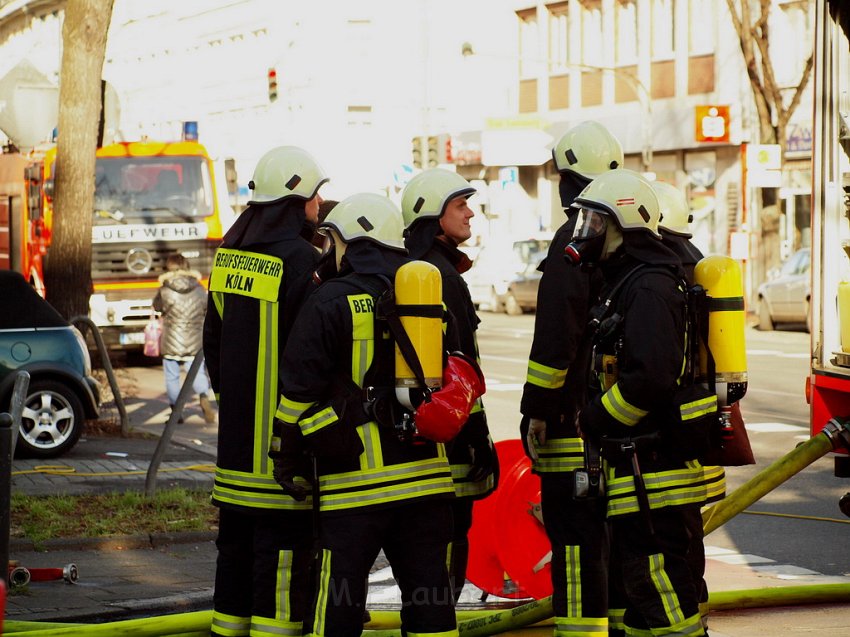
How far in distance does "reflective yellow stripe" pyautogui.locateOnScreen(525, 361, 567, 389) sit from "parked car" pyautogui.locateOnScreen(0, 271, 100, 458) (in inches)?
278

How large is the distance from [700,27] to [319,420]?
35.8 m

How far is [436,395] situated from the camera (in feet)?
16.9

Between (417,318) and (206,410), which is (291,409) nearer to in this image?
(417,318)

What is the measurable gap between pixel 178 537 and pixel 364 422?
160 inches

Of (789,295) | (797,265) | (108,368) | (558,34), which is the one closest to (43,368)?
(108,368)

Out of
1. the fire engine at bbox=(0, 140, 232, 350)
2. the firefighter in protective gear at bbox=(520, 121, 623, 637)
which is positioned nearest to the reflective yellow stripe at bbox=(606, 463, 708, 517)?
the firefighter in protective gear at bbox=(520, 121, 623, 637)

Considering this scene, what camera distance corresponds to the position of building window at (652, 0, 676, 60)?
4075 cm

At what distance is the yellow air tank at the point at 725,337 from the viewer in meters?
5.45

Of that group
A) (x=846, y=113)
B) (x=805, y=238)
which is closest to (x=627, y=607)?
(x=846, y=113)

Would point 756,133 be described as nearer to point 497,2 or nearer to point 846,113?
point 497,2

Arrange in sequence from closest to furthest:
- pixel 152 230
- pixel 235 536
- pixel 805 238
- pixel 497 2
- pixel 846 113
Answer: pixel 235 536 → pixel 846 113 → pixel 152 230 → pixel 805 238 → pixel 497 2

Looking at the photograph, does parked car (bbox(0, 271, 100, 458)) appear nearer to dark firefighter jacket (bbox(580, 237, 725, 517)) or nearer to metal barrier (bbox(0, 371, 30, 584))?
metal barrier (bbox(0, 371, 30, 584))

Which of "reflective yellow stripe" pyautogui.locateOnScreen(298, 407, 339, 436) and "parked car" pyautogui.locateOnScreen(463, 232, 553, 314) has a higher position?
"reflective yellow stripe" pyautogui.locateOnScreen(298, 407, 339, 436)

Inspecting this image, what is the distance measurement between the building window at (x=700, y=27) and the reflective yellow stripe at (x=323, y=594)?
35.1 metres
